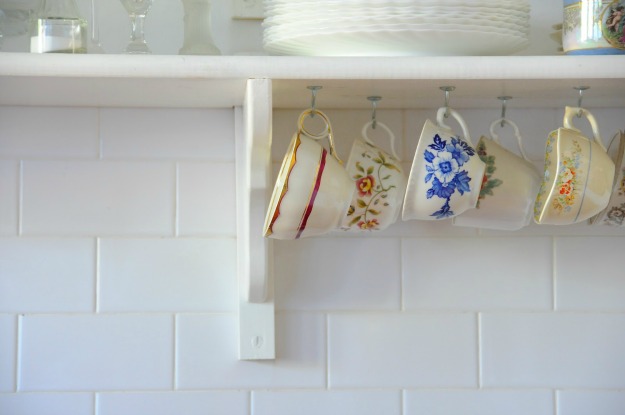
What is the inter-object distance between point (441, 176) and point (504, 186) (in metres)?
0.11

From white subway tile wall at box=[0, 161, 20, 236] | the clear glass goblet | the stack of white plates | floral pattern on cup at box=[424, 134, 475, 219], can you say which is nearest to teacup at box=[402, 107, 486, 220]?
floral pattern on cup at box=[424, 134, 475, 219]

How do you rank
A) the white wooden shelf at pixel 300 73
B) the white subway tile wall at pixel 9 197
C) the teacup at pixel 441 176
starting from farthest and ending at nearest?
1. the white subway tile wall at pixel 9 197
2. the teacup at pixel 441 176
3. the white wooden shelf at pixel 300 73

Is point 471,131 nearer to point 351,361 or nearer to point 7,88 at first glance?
point 351,361

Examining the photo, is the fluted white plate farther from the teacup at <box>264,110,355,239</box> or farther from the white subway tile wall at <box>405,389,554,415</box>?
the white subway tile wall at <box>405,389,554,415</box>

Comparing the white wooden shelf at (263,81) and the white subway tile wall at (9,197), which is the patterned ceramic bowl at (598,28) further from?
the white subway tile wall at (9,197)

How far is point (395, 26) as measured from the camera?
0.98 m

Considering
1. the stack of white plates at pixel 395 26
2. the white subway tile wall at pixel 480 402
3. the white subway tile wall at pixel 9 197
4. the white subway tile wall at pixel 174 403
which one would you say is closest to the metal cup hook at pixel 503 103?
the stack of white plates at pixel 395 26

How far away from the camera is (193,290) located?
1.22m

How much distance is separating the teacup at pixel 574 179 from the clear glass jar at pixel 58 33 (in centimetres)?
55

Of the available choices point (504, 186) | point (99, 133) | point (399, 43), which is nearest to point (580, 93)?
point (504, 186)

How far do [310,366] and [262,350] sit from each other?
7 centimetres

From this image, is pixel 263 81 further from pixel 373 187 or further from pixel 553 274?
pixel 553 274

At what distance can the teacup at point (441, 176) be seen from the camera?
1.05 metres

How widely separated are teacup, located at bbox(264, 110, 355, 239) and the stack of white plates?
112mm
